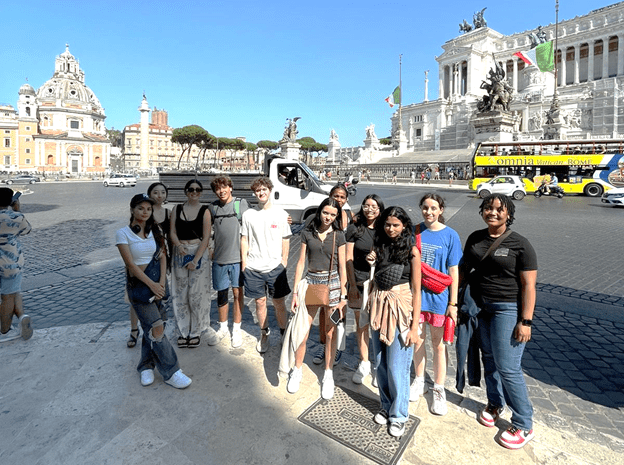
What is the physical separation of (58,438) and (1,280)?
2227 millimetres

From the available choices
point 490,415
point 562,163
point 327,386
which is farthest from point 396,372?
point 562,163

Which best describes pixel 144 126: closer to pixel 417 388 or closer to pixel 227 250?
pixel 227 250

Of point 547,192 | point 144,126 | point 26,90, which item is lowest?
point 547,192

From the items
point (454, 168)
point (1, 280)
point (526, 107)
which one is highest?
point (526, 107)

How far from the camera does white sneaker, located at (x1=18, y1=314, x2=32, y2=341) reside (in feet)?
13.5

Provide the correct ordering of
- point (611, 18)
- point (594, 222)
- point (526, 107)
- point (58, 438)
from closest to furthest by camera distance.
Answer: point (58, 438) → point (594, 222) → point (526, 107) → point (611, 18)

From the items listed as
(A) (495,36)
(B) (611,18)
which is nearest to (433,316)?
(B) (611,18)

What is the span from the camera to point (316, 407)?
3.03 meters

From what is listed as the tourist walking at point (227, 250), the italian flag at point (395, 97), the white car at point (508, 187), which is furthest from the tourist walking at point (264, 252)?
the italian flag at point (395, 97)

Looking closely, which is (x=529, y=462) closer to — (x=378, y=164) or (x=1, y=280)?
(x=1, y=280)

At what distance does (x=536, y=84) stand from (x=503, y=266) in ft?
192

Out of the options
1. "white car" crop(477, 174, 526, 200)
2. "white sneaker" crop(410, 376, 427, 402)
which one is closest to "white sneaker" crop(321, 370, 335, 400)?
"white sneaker" crop(410, 376, 427, 402)

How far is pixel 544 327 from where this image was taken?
4.60 m

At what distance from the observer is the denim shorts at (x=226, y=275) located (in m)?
4.12
